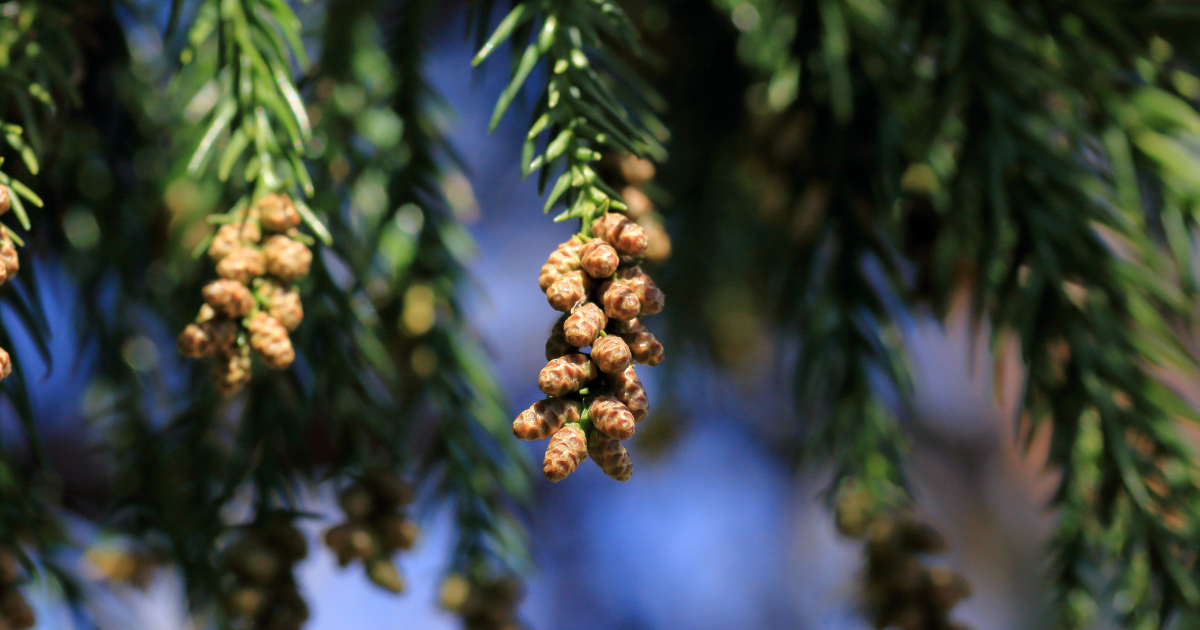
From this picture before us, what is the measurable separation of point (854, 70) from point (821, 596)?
5.40ft

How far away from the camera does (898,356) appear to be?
0.75 m

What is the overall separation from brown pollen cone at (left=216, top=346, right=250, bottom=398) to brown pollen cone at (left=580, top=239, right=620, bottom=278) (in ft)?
0.70

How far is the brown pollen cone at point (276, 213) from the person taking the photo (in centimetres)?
46

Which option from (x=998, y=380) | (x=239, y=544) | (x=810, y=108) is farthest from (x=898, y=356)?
(x=239, y=544)

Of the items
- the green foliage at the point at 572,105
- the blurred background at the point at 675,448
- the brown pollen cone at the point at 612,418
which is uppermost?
the green foliage at the point at 572,105

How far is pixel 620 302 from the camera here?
37 centimetres

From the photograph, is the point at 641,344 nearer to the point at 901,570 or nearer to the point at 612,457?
the point at 612,457

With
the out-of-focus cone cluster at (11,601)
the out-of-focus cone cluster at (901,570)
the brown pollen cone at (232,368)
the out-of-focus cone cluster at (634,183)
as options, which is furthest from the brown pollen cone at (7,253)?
the out-of-focus cone cluster at (901,570)

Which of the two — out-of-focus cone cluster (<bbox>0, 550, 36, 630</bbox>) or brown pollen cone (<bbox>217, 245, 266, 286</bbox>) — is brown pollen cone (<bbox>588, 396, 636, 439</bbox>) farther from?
out-of-focus cone cluster (<bbox>0, 550, 36, 630</bbox>)

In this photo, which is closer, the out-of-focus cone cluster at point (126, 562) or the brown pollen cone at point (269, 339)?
the brown pollen cone at point (269, 339)

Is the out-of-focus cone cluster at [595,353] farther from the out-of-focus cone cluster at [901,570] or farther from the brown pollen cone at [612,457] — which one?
the out-of-focus cone cluster at [901,570]

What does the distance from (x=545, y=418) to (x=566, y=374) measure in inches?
0.9

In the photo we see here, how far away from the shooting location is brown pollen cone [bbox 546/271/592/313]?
1.22 ft

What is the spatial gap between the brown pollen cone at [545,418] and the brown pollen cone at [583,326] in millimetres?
30
